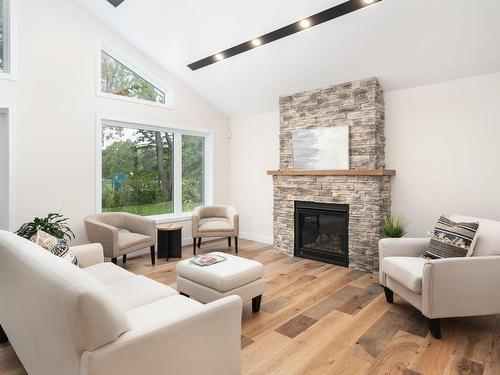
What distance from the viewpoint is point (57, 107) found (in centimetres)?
398

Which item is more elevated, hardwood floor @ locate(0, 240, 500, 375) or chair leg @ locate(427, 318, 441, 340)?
chair leg @ locate(427, 318, 441, 340)

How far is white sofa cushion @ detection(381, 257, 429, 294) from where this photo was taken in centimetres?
249

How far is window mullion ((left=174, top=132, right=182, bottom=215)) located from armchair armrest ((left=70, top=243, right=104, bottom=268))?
8.44 feet

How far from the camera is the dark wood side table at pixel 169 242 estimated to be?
4.54 m

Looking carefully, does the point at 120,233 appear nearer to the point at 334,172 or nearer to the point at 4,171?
the point at 4,171

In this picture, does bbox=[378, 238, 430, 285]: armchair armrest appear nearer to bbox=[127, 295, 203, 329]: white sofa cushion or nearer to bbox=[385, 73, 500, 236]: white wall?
bbox=[385, 73, 500, 236]: white wall

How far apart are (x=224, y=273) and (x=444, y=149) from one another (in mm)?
3051

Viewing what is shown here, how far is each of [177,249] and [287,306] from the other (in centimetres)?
218

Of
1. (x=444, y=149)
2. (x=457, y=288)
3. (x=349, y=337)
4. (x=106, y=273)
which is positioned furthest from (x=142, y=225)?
(x=444, y=149)

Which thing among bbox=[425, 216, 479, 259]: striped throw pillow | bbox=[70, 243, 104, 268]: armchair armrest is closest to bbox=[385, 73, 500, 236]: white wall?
bbox=[425, 216, 479, 259]: striped throw pillow

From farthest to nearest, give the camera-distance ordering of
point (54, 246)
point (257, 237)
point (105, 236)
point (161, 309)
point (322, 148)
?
point (257, 237), point (322, 148), point (105, 236), point (54, 246), point (161, 309)

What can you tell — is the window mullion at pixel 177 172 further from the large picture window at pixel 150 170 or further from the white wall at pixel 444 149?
the white wall at pixel 444 149

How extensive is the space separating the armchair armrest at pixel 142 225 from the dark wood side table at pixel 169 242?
0.23 metres

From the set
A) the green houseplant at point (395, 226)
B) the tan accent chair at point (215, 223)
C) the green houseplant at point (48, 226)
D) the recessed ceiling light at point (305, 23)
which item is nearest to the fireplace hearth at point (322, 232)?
the green houseplant at point (395, 226)
